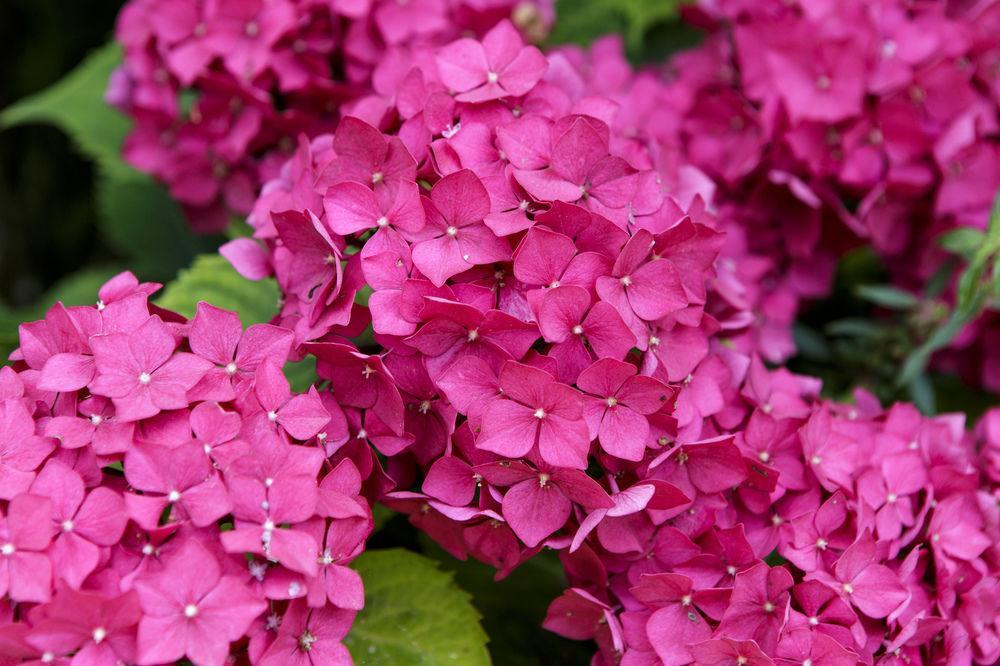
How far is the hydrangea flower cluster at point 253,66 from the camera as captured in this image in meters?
1.11

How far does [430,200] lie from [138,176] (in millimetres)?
850

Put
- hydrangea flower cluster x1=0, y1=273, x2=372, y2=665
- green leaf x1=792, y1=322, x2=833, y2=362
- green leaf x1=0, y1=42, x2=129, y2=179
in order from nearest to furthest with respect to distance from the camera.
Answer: hydrangea flower cluster x1=0, y1=273, x2=372, y2=665 → green leaf x1=792, y1=322, x2=833, y2=362 → green leaf x1=0, y1=42, x2=129, y2=179

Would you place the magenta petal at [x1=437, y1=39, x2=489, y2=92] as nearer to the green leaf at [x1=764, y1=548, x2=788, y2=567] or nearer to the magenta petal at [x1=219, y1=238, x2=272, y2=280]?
the magenta petal at [x1=219, y1=238, x2=272, y2=280]

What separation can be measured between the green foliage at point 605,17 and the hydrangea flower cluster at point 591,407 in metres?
0.68

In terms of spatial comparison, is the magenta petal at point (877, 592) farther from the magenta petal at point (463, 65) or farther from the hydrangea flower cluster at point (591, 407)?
the magenta petal at point (463, 65)

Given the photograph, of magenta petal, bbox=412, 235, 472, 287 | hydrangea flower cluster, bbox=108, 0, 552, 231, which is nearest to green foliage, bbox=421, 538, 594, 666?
magenta petal, bbox=412, 235, 472, 287

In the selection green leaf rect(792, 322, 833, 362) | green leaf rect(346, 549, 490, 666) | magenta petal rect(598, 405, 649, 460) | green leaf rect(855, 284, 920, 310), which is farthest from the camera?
green leaf rect(792, 322, 833, 362)

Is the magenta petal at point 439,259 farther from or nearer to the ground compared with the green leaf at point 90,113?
farther from the ground

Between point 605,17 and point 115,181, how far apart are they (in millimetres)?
874

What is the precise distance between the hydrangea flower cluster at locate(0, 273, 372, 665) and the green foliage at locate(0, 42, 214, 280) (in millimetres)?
757

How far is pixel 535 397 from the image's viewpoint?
0.71 meters

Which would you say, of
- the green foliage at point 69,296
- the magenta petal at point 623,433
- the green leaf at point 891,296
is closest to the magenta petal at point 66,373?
the magenta petal at point 623,433

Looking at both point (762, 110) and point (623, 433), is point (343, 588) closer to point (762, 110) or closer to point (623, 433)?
point (623, 433)

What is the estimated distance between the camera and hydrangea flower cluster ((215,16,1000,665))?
732mm
